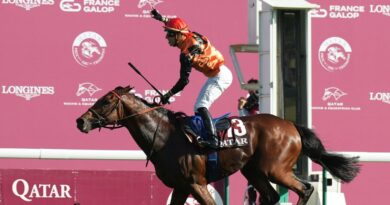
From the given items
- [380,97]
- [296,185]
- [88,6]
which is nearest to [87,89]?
[88,6]

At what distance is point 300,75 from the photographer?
10.1 meters

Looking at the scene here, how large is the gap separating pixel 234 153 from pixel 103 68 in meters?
4.62

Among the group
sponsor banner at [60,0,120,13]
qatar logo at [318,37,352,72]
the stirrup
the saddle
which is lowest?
the stirrup

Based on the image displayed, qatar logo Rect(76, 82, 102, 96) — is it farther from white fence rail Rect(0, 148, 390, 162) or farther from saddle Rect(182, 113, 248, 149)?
saddle Rect(182, 113, 248, 149)

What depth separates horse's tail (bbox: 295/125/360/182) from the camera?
9320 millimetres

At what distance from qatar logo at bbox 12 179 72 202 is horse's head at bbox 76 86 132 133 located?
53.5 inches

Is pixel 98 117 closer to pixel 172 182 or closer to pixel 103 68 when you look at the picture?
pixel 172 182

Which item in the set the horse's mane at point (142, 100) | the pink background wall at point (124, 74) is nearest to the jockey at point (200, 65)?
the horse's mane at point (142, 100)

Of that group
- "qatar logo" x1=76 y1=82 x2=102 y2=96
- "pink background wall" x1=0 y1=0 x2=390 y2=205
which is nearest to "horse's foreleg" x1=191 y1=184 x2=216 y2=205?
"pink background wall" x1=0 y1=0 x2=390 y2=205

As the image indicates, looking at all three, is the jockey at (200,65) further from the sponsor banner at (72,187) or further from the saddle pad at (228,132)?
the sponsor banner at (72,187)

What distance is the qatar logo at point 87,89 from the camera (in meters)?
13.2

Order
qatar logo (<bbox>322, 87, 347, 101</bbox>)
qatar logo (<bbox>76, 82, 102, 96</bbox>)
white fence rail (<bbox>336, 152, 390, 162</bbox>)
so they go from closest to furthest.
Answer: white fence rail (<bbox>336, 152, 390, 162</bbox>) → qatar logo (<bbox>76, 82, 102, 96</bbox>) → qatar logo (<bbox>322, 87, 347, 101</bbox>)

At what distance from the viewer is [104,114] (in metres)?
8.89

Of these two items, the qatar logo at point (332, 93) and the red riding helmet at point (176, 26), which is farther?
the qatar logo at point (332, 93)
